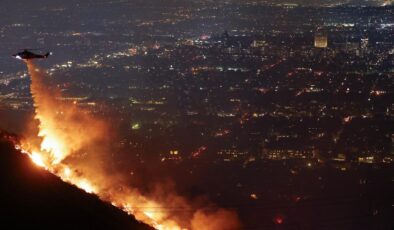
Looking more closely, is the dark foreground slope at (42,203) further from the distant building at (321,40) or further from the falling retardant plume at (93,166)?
the distant building at (321,40)

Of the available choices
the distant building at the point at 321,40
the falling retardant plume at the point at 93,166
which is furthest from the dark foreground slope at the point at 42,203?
the distant building at the point at 321,40

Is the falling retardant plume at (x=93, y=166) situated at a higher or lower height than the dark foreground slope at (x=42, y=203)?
lower

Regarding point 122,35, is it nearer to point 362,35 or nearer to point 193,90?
point 193,90

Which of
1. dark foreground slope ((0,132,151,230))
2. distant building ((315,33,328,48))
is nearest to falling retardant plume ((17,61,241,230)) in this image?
dark foreground slope ((0,132,151,230))

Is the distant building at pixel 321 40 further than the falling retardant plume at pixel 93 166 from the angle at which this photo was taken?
Yes

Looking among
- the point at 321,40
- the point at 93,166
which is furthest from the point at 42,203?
the point at 321,40

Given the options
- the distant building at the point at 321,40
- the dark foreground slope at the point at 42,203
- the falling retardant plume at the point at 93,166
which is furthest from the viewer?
the distant building at the point at 321,40

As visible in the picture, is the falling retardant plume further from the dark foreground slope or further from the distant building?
the distant building
